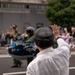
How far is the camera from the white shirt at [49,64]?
2.42 meters

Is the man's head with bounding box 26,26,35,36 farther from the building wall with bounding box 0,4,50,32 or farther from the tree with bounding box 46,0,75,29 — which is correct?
the building wall with bounding box 0,4,50,32

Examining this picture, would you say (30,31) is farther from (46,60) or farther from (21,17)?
(21,17)

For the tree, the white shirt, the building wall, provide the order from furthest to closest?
the building wall
the tree
the white shirt

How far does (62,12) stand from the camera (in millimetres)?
25875

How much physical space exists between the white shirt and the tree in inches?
922

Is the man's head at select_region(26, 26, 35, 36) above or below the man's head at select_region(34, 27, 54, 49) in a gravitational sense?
below

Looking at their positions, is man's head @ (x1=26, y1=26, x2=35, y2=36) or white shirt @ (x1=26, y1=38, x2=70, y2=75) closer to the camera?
white shirt @ (x1=26, y1=38, x2=70, y2=75)

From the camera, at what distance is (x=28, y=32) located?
758 cm

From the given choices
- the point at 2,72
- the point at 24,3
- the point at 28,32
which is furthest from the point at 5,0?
the point at 28,32

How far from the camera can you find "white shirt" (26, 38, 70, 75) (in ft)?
7.94

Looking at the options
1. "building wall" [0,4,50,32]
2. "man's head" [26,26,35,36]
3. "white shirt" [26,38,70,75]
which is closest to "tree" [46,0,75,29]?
"building wall" [0,4,50,32]

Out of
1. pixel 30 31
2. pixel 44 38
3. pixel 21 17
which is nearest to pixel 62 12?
pixel 21 17

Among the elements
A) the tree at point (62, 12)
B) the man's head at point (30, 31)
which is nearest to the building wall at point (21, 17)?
the tree at point (62, 12)

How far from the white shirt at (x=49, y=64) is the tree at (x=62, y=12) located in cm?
2342
